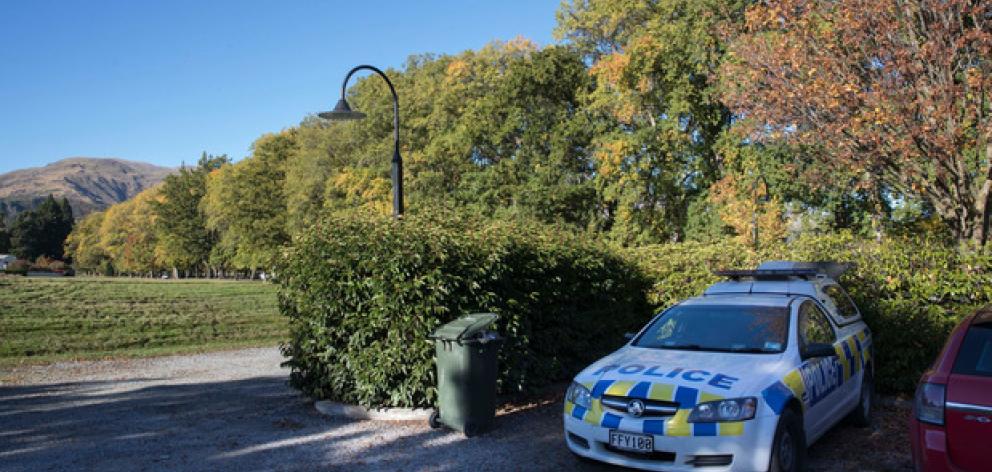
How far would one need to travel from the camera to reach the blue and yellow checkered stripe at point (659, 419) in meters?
4.93

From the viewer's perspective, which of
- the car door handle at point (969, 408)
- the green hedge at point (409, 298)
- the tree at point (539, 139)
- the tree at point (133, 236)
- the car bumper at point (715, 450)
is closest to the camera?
the car door handle at point (969, 408)

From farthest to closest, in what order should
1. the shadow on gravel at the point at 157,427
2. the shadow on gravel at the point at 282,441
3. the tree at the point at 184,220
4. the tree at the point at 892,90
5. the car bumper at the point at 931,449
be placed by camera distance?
the tree at the point at 184,220 < the tree at the point at 892,90 < the shadow on gravel at the point at 157,427 < the shadow on gravel at the point at 282,441 < the car bumper at the point at 931,449

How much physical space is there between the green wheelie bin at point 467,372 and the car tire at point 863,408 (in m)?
3.74

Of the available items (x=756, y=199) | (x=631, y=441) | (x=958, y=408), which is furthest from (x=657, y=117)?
(x=958, y=408)

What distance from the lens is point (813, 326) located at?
20.7 feet

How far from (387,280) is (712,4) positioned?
1921 centimetres

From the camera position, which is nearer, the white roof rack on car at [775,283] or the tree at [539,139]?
the white roof rack on car at [775,283]

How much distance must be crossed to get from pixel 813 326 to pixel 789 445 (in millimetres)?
1493

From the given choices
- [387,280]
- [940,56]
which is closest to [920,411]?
[387,280]

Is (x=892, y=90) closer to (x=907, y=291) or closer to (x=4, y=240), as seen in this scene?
(x=907, y=291)

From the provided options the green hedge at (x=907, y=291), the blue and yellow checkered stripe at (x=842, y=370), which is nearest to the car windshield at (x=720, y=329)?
the blue and yellow checkered stripe at (x=842, y=370)

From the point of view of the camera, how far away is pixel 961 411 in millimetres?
4008

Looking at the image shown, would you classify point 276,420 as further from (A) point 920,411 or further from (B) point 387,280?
(A) point 920,411

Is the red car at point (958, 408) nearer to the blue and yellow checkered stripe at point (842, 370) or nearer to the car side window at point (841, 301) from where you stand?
the blue and yellow checkered stripe at point (842, 370)
